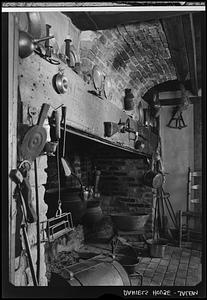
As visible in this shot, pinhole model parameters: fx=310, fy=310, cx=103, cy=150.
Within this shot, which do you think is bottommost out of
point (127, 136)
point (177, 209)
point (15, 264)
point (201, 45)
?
point (15, 264)

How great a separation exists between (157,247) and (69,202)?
2.14 feet

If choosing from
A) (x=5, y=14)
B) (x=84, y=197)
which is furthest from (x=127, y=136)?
(x=5, y=14)

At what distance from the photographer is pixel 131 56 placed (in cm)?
200

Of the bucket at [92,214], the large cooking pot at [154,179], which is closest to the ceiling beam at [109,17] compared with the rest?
the large cooking pot at [154,179]

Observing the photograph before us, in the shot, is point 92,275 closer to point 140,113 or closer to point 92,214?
point 92,214

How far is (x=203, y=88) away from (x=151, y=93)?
41cm

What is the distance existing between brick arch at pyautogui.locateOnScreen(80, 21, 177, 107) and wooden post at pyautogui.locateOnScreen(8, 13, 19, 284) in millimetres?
419

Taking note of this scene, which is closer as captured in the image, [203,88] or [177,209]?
[203,88]

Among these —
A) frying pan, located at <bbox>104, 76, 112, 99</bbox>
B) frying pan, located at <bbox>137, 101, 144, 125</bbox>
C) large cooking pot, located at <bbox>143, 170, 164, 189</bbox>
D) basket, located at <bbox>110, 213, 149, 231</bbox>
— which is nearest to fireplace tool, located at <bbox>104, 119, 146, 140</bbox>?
frying pan, located at <bbox>137, 101, 144, 125</bbox>

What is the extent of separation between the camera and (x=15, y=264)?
155cm

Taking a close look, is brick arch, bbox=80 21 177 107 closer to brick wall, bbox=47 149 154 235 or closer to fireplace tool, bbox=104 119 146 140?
fireplace tool, bbox=104 119 146 140

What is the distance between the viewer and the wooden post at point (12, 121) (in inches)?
59.9

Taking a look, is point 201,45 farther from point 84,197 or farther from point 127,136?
point 84,197

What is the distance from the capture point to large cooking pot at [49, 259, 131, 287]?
1762 mm
